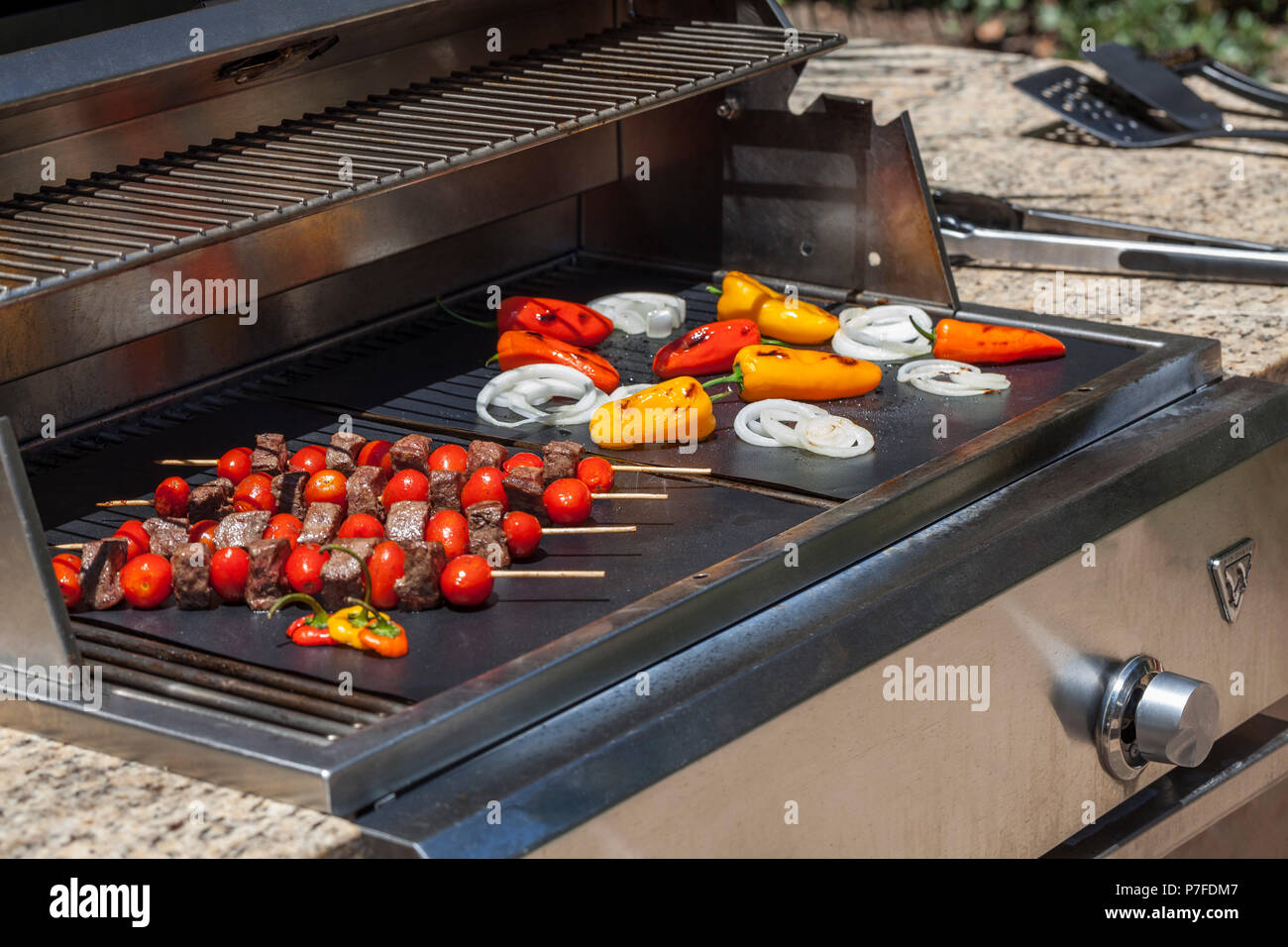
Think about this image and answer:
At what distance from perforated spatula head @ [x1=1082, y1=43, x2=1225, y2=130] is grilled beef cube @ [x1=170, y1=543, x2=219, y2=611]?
94.4 inches

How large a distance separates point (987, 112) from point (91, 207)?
2.62 meters

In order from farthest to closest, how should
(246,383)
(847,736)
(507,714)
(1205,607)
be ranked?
(246,383)
(1205,607)
(847,736)
(507,714)

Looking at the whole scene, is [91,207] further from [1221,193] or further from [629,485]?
[1221,193]

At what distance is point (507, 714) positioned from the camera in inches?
67.3

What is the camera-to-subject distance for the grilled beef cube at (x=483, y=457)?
2.28 meters

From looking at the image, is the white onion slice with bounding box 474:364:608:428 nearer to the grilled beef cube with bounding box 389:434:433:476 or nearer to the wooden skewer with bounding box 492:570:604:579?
the grilled beef cube with bounding box 389:434:433:476

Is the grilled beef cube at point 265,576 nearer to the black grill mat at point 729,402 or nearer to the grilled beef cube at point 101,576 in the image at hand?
the grilled beef cube at point 101,576

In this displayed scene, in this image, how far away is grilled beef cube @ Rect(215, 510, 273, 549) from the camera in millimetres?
2049

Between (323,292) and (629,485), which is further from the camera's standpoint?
(323,292)

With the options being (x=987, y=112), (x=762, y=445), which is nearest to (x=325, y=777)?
(x=762, y=445)

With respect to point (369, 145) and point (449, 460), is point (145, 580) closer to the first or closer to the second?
point (449, 460)

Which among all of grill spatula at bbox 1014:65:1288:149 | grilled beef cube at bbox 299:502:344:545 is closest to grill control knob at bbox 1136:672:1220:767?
grilled beef cube at bbox 299:502:344:545

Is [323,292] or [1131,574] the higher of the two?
[323,292]
